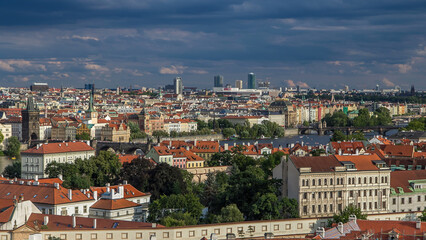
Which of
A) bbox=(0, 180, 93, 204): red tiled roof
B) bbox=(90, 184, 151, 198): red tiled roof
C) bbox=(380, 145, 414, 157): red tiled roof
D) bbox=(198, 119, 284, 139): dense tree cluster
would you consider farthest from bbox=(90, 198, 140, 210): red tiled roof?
bbox=(198, 119, 284, 139): dense tree cluster

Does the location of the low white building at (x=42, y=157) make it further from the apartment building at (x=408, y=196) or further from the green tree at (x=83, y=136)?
the green tree at (x=83, y=136)

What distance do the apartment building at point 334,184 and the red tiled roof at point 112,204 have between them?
26.1 ft

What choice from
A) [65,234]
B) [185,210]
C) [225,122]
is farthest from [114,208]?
[225,122]

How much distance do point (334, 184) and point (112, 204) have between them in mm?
10918

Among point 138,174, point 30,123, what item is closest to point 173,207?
point 138,174

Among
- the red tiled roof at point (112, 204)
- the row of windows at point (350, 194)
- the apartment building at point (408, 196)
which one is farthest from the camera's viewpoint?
the apartment building at point (408, 196)

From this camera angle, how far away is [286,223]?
2628cm

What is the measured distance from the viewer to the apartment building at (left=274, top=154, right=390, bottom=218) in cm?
3784

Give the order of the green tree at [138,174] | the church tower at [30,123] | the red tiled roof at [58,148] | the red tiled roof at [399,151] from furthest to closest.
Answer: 1. the church tower at [30,123]
2. the red tiled roof at [58,148]
3. the red tiled roof at [399,151]
4. the green tree at [138,174]

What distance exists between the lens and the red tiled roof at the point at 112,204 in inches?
1315

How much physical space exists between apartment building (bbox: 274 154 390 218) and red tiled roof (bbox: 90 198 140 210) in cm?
797

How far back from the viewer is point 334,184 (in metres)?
38.7

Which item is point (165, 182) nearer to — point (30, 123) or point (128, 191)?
point (128, 191)

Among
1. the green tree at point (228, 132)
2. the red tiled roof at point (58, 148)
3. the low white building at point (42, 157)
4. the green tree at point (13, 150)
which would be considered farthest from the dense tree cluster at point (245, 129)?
the low white building at point (42, 157)
